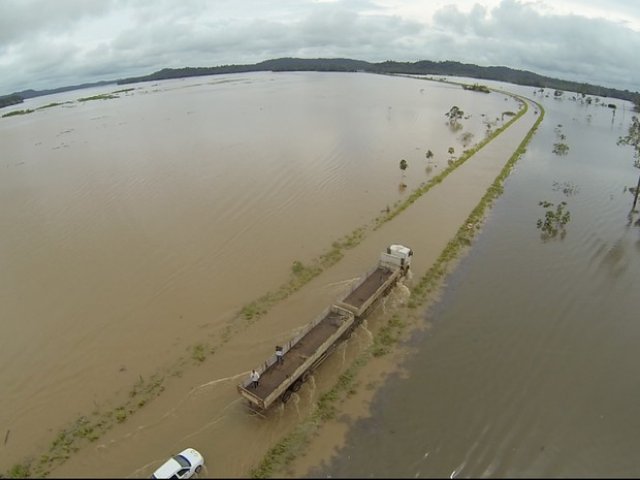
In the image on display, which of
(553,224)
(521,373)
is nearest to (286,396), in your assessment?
(521,373)

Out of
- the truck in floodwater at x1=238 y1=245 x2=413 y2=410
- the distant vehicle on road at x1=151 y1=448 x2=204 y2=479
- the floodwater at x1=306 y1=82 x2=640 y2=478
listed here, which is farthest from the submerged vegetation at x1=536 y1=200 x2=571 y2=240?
the distant vehicle on road at x1=151 y1=448 x2=204 y2=479

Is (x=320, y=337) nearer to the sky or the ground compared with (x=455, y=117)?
nearer to the ground

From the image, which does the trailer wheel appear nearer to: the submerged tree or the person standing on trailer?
the person standing on trailer

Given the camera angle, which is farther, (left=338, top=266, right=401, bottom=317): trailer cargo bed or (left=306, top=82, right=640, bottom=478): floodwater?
(left=338, top=266, right=401, bottom=317): trailer cargo bed

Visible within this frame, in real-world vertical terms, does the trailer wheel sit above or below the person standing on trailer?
below

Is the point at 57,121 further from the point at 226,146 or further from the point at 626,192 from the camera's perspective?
the point at 626,192

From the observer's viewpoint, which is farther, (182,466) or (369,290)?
(369,290)

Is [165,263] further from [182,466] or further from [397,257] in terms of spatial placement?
[182,466]
